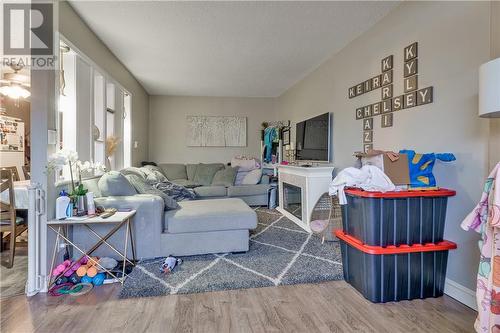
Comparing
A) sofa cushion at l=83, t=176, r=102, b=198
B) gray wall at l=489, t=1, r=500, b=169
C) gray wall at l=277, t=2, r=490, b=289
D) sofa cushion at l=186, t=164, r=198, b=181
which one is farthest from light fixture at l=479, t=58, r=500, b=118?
sofa cushion at l=186, t=164, r=198, b=181

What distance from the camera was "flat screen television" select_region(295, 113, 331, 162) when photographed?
376 centimetres

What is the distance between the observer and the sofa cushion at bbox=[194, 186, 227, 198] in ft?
15.8

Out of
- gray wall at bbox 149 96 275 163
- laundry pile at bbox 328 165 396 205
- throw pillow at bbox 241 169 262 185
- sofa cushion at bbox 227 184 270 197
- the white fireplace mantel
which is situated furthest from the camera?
gray wall at bbox 149 96 275 163

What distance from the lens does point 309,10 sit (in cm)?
253

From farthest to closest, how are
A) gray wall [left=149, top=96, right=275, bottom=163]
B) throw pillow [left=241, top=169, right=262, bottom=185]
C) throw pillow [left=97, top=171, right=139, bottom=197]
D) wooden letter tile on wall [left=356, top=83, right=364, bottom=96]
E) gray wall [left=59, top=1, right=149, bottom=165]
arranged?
1. gray wall [left=149, top=96, right=275, bottom=163]
2. throw pillow [left=241, top=169, right=262, bottom=185]
3. wooden letter tile on wall [left=356, top=83, right=364, bottom=96]
4. throw pillow [left=97, top=171, right=139, bottom=197]
5. gray wall [left=59, top=1, right=149, bottom=165]

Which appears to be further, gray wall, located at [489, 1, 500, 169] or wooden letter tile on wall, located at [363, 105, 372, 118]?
wooden letter tile on wall, located at [363, 105, 372, 118]

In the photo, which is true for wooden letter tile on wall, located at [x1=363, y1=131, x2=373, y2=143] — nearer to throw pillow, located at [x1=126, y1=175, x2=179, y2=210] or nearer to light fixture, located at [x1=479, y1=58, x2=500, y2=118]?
light fixture, located at [x1=479, y1=58, x2=500, y2=118]

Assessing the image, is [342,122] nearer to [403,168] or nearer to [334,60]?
[334,60]

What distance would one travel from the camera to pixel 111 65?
359 centimetres

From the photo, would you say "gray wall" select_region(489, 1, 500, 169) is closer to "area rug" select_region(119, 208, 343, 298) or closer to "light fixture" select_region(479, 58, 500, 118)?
"light fixture" select_region(479, 58, 500, 118)

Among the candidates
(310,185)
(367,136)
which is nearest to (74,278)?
(310,185)

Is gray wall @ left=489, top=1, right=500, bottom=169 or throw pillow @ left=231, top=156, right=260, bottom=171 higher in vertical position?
gray wall @ left=489, top=1, right=500, bottom=169

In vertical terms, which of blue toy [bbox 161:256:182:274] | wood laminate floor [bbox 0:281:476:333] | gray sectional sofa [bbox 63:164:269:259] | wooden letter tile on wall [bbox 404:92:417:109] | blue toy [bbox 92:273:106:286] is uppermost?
wooden letter tile on wall [bbox 404:92:417:109]

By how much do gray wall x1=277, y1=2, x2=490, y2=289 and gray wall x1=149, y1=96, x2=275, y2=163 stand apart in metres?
3.88
